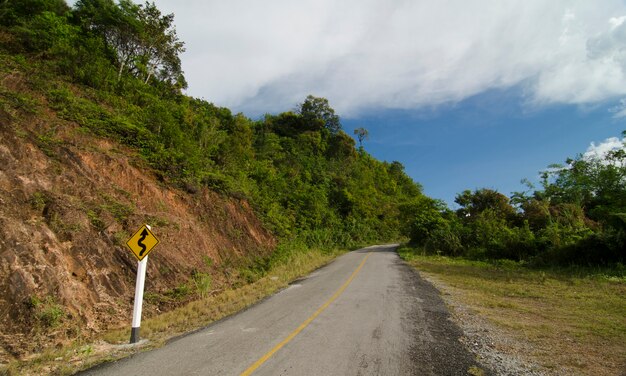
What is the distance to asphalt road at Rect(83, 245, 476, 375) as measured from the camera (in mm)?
5691

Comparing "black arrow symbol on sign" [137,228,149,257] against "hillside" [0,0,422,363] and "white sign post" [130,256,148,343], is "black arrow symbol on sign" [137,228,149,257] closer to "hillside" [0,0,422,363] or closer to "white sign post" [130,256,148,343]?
"white sign post" [130,256,148,343]

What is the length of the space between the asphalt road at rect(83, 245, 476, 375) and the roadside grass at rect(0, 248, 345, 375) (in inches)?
20.2

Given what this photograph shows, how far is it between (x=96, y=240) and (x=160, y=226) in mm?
3520

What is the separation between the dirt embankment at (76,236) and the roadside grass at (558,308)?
9.45m

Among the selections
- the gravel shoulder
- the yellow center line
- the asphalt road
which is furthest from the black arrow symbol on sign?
the gravel shoulder

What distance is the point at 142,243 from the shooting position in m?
8.14

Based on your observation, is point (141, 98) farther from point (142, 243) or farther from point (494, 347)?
point (494, 347)

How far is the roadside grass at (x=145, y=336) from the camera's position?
234 inches

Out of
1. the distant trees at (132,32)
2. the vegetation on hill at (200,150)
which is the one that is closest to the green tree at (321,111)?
the vegetation on hill at (200,150)

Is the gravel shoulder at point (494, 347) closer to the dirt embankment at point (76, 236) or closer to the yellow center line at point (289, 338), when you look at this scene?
the yellow center line at point (289, 338)

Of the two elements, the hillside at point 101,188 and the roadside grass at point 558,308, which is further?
the hillside at point 101,188

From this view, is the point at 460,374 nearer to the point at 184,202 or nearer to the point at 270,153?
the point at 184,202

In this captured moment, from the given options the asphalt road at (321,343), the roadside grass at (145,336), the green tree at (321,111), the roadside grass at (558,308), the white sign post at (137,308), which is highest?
the green tree at (321,111)

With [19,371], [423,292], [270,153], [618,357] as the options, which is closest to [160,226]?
[19,371]
